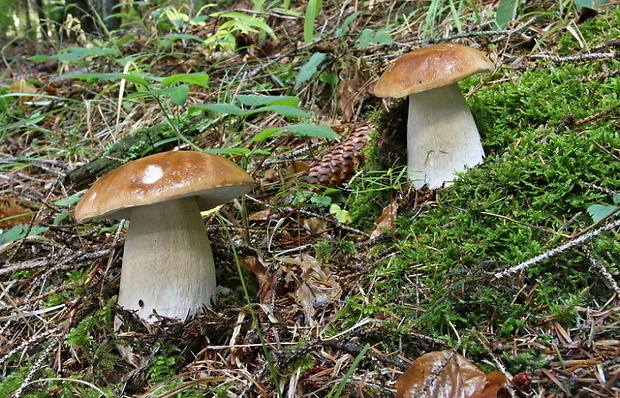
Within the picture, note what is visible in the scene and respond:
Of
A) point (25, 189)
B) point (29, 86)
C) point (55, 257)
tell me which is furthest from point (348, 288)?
point (29, 86)

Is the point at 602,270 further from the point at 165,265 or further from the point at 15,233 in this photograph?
the point at 15,233

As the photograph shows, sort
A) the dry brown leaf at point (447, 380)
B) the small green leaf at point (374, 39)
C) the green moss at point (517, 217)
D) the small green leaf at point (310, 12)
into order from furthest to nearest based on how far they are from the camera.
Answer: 1. the small green leaf at point (374, 39)
2. the small green leaf at point (310, 12)
3. the green moss at point (517, 217)
4. the dry brown leaf at point (447, 380)

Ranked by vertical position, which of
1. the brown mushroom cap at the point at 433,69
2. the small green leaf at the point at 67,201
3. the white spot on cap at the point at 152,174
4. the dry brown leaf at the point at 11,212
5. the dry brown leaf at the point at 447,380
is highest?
the brown mushroom cap at the point at 433,69

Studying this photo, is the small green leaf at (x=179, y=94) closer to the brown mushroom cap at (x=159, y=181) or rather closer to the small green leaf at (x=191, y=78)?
the small green leaf at (x=191, y=78)

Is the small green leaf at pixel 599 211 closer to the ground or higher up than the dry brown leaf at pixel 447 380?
higher up

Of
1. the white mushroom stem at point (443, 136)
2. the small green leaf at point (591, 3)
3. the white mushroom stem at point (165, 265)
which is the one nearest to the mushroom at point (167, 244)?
the white mushroom stem at point (165, 265)

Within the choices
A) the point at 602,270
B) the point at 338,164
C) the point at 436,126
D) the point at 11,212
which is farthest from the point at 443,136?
the point at 11,212

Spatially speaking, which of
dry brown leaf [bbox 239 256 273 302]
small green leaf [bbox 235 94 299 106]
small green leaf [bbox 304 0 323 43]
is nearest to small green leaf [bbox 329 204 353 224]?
dry brown leaf [bbox 239 256 273 302]

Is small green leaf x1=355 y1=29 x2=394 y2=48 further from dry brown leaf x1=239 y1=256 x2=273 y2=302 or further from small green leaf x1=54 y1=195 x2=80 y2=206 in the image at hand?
small green leaf x1=54 y1=195 x2=80 y2=206
